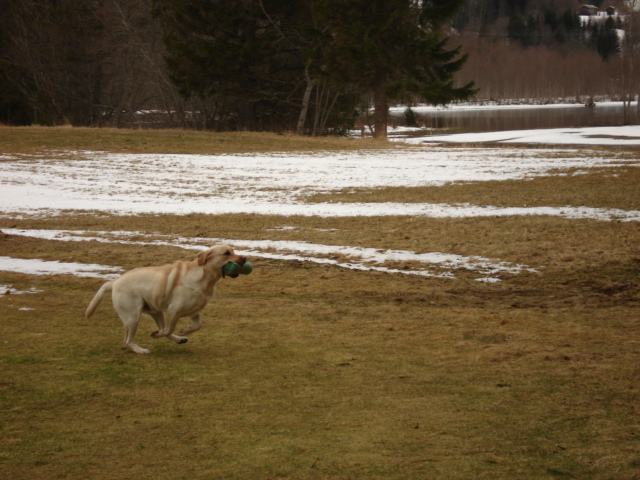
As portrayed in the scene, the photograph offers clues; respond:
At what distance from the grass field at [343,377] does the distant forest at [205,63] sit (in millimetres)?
32034

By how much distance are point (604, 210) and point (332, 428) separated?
41.6 feet

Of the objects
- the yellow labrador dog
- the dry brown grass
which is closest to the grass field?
the yellow labrador dog

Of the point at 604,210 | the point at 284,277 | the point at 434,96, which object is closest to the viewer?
the point at 284,277

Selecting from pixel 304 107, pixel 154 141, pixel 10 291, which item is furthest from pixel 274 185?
pixel 304 107

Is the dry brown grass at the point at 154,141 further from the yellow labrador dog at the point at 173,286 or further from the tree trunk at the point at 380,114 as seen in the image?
the yellow labrador dog at the point at 173,286

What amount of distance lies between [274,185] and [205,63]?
23.5 metres

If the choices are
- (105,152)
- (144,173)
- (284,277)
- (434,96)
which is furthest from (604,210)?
(434,96)

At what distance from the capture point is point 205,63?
147 ft

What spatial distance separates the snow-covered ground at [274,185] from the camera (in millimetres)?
12617

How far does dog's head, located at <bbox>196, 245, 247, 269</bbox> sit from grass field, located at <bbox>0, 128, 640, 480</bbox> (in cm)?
86

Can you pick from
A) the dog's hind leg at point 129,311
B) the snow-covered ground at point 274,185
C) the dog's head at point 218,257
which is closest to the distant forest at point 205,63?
the snow-covered ground at point 274,185

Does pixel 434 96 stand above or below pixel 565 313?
above

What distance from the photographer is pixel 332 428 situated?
16.2ft

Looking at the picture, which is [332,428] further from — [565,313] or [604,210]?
[604,210]
